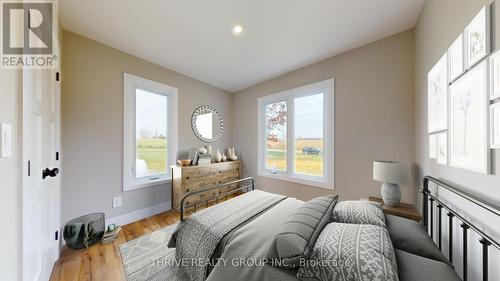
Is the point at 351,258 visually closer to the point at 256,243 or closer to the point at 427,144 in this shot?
the point at 256,243

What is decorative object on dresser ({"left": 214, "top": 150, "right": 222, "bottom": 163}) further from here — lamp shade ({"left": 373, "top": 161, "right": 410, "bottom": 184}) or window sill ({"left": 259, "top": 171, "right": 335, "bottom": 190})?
lamp shade ({"left": 373, "top": 161, "right": 410, "bottom": 184})

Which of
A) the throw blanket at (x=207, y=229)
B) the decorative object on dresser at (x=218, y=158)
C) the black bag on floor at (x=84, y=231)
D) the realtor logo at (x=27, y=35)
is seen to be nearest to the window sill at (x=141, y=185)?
the black bag on floor at (x=84, y=231)

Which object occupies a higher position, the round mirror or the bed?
the round mirror

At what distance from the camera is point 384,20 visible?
195cm

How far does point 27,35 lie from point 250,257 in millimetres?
1854

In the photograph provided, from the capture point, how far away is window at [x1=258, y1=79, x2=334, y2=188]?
2764 millimetres

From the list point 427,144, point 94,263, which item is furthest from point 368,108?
point 94,263

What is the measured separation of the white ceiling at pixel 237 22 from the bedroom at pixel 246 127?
0.02 m

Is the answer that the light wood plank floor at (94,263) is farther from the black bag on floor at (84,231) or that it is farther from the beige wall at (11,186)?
the beige wall at (11,186)

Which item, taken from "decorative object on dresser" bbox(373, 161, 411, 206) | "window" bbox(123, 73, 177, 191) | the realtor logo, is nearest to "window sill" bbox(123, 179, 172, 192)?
"window" bbox(123, 73, 177, 191)

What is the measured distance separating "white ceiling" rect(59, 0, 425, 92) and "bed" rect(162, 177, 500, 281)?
1778 millimetres

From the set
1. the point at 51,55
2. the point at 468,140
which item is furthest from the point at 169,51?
the point at 468,140

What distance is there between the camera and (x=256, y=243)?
1043 millimetres

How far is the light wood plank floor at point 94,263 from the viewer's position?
160 centimetres
